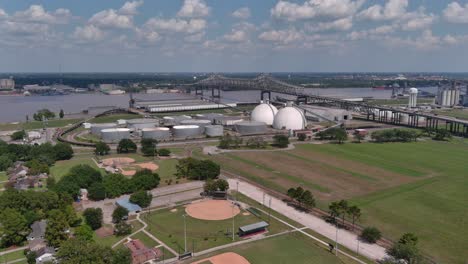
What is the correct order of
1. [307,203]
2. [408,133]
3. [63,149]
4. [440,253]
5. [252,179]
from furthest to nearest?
[408,133]
[63,149]
[252,179]
[307,203]
[440,253]

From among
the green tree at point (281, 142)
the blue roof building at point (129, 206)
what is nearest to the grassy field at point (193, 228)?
the blue roof building at point (129, 206)

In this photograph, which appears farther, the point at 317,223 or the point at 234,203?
the point at 234,203

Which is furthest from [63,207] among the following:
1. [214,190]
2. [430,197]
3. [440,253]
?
[430,197]

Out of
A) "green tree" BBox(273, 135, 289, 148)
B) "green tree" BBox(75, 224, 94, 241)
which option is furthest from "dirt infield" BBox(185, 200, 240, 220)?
"green tree" BBox(273, 135, 289, 148)

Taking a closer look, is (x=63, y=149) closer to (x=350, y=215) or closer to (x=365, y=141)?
(x=350, y=215)

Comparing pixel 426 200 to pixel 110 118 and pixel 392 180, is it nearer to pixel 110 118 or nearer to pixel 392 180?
pixel 392 180

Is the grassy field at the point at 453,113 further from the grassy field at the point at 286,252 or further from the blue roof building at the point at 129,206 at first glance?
the blue roof building at the point at 129,206

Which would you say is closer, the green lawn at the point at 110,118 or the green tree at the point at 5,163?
the green tree at the point at 5,163
